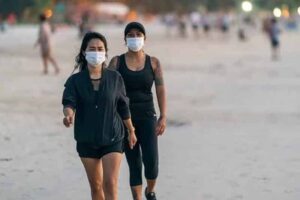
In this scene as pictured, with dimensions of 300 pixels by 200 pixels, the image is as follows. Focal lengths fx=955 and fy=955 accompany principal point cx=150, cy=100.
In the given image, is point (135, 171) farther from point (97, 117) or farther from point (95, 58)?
point (95, 58)

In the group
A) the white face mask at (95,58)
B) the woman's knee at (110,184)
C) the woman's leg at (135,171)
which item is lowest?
the woman's leg at (135,171)

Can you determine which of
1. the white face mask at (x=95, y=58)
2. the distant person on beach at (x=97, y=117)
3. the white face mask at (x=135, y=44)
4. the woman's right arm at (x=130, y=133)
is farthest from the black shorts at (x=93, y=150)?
the white face mask at (x=135, y=44)

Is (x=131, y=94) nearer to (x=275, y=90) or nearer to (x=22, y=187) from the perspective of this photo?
(x=22, y=187)

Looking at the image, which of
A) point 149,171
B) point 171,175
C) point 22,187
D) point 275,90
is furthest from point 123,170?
point 275,90

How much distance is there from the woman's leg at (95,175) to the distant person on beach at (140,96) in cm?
96

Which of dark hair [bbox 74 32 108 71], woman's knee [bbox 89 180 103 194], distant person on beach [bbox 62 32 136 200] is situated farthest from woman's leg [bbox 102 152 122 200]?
dark hair [bbox 74 32 108 71]

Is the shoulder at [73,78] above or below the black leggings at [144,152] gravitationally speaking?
above

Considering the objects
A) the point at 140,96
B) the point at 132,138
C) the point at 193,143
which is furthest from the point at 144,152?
the point at 193,143

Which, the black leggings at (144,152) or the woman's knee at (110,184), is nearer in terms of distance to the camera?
the woman's knee at (110,184)

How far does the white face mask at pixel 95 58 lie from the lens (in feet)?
22.6

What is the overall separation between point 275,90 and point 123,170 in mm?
13077

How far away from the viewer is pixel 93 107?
22.5 feet

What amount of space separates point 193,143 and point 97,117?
6.39 metres

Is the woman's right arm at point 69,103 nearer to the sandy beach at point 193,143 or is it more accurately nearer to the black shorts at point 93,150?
the black shorts at point 93,150
